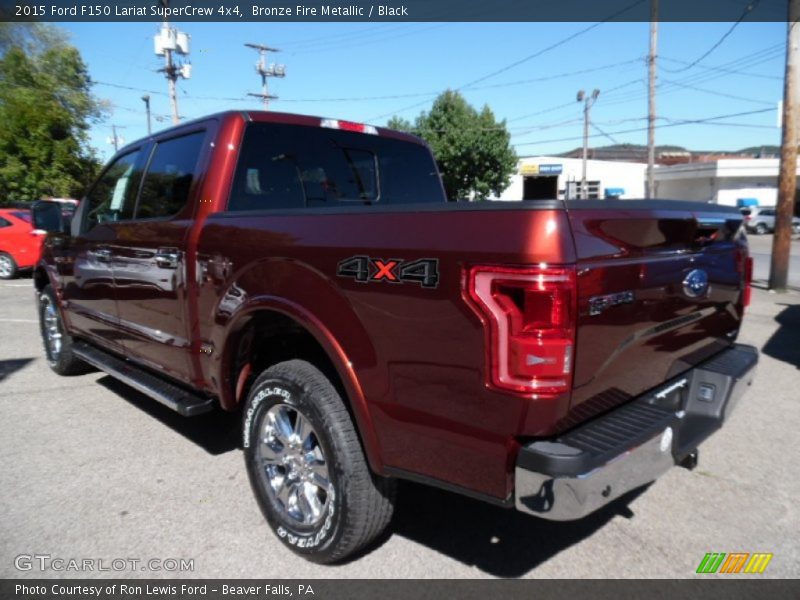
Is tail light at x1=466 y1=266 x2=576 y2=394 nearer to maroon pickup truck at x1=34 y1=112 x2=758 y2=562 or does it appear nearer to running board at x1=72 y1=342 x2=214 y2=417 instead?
maroon pickup truck at x1=34 y1=112 x2=758 y2=562

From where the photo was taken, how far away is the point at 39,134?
23000 millimetres

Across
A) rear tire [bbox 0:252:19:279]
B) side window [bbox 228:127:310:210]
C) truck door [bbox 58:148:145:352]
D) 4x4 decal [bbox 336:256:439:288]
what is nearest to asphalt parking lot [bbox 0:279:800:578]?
truck door [bbox 58:148:145:352]

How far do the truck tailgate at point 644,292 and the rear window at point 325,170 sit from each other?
191 cm

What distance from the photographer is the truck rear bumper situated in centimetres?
179

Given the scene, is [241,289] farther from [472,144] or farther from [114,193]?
[472,144]

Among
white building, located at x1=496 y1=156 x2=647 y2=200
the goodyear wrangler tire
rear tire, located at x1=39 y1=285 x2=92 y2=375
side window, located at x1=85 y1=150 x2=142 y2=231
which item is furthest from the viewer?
white building, located at x1=496 y1=156 x2=647 y2=200

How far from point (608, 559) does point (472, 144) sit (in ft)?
99.8

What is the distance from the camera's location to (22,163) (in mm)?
22875

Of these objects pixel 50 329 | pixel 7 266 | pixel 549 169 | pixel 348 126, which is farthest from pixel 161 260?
pixel 549 169

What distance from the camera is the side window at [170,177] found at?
3309 mm

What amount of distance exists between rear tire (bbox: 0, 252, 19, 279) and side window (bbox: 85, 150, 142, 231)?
11107 millimetres

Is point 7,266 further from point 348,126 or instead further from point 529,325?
point 529,325

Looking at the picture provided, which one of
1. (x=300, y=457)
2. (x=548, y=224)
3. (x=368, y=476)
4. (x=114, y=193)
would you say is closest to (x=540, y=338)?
(x=548, y=224)

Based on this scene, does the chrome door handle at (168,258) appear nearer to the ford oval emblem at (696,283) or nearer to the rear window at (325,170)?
the rear window at (325,170)
